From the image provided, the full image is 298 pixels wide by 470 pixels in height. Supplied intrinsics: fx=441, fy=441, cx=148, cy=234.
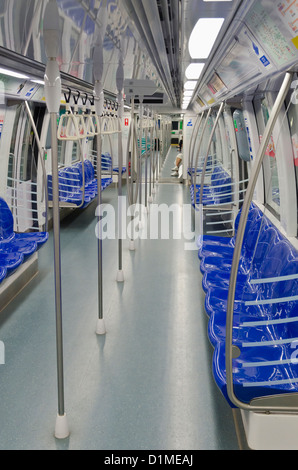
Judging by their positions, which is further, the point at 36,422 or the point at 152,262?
the point at 152,262

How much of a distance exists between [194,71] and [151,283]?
328cm

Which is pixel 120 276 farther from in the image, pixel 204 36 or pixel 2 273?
pixel 204 36

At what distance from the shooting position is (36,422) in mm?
2805

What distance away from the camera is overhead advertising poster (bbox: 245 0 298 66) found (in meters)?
2.73

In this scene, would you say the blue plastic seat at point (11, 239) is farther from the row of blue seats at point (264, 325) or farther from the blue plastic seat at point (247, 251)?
the row of blue seats at point (264, 325)

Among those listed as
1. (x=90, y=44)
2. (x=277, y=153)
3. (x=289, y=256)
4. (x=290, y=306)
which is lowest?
(x=290, y=306)

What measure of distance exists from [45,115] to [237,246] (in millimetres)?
5854

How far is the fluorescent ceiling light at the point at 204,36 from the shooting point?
329 cm

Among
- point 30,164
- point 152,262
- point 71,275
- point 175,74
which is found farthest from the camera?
point 175,74

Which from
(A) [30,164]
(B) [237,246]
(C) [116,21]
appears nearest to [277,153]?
(C) [116,21]

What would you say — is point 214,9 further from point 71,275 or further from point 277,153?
point 71,275

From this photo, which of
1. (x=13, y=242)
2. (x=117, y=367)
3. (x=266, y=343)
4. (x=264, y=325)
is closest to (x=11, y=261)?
(x=13, y=242)

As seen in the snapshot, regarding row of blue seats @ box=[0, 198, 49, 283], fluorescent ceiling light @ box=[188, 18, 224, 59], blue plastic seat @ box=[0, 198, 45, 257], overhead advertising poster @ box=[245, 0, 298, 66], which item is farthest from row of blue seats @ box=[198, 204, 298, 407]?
blue plastic seat @ box=[0, 198, 45, 257]

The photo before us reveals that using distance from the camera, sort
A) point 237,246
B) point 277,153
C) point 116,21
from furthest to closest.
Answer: point 277,153
point 116,21
point 237,246
